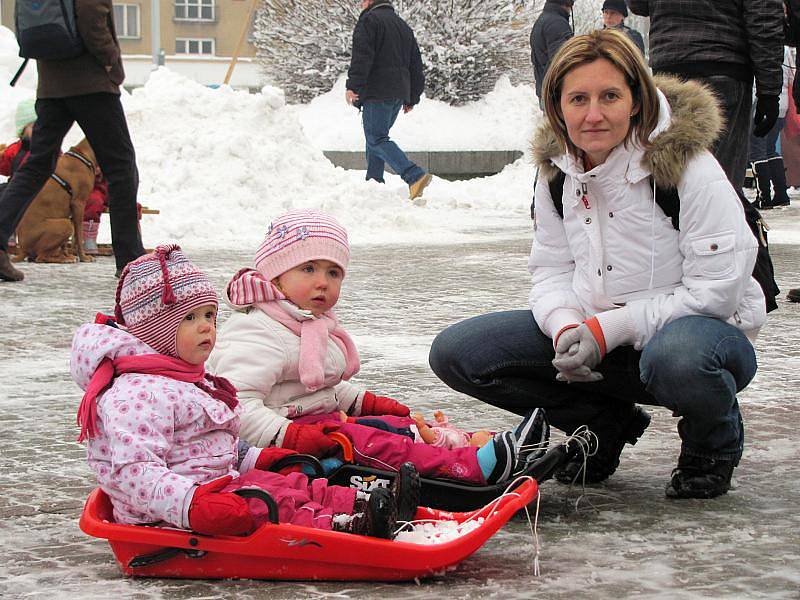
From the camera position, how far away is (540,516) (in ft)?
11.4

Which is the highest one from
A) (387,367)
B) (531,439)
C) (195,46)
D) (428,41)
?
(195,46)

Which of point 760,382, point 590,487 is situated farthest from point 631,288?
point 760,382

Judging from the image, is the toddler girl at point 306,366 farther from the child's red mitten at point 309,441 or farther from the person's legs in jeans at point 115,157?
the person's legs in jeans at point 115,157

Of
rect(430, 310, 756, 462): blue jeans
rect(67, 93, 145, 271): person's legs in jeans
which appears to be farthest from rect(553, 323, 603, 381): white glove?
rect(67, 93, 145, 271): person's legs in jeans

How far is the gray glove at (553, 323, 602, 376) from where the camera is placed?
3465 mm

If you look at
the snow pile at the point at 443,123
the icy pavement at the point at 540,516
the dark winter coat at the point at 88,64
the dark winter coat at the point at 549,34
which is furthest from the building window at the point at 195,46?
the icy pavement at the point at 540,516

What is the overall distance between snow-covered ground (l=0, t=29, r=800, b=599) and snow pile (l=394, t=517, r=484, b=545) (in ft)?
0.28

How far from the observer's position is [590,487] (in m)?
3.74

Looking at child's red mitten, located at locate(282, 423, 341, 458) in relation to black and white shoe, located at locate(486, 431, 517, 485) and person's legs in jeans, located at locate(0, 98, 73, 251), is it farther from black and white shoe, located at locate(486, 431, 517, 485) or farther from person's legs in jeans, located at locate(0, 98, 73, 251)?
person's legs in jeans, located at locate(0, 98, 73, 251)

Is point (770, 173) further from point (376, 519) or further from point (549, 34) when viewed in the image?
point (376, 519)

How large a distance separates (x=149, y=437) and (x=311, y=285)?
33.5 inches

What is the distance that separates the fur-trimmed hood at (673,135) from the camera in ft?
11.3

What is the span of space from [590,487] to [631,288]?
583mm

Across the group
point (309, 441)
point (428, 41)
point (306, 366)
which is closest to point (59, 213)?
point (306, 366)
